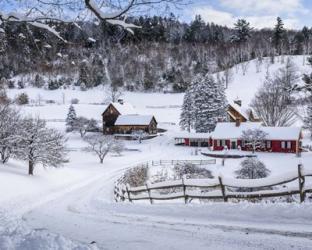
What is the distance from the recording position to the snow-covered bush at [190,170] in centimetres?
4175

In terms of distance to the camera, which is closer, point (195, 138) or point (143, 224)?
point (143, 224)

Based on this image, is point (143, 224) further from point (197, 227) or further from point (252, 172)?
point (252, 172)

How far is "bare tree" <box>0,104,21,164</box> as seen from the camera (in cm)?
3133

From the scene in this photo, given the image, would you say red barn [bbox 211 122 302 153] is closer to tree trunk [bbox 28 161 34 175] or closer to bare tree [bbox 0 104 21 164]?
tree trunk [bbox 28 161 34 175]

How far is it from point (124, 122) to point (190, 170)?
34.5m

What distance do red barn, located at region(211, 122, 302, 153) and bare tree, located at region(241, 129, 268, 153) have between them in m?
0.82

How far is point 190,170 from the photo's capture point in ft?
142

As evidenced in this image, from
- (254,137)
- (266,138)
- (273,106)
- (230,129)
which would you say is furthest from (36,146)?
(273,106)

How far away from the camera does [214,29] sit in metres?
159

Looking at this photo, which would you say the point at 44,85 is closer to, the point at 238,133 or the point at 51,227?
the point at 238,133

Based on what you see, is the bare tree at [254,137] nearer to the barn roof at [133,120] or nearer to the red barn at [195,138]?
the red barn at [195,138]

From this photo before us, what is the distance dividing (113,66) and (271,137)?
261 ft

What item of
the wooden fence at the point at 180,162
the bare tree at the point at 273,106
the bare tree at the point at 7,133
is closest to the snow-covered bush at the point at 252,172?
the wooden fence at the point at 180,162

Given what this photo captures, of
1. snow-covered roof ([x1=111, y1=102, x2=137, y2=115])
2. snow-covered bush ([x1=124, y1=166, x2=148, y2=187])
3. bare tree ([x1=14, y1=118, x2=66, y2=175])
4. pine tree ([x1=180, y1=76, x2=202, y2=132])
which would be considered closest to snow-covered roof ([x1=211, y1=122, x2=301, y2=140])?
pine tree ([x1=180, y1=76, x2=202, y2=132])
